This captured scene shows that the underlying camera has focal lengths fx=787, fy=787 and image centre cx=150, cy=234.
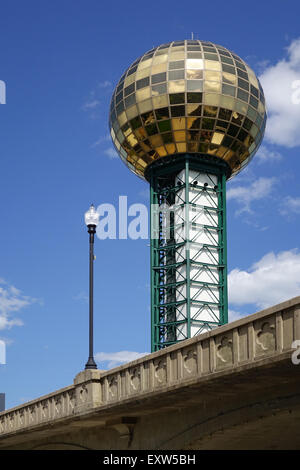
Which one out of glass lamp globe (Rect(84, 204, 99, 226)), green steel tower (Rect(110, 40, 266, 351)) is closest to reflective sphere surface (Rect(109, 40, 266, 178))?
green steel tower (Rect(110, 40, 266, 351))

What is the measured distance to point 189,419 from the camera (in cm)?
2662

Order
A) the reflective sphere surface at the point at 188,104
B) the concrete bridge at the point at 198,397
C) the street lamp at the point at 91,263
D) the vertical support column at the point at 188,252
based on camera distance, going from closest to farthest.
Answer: the concrete bridge at the point at 198,397 < the street lamp at the point at 91,263 < the vertical support column at the point at 188,252 < the reflective sphere surface at the point at 188,104

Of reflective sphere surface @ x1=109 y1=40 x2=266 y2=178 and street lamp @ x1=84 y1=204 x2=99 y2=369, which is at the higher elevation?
reflective sphere surface @ x1=109 y1=40 x2=266 y2=178

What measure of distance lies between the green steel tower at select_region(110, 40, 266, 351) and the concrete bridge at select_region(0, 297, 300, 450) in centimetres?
2207

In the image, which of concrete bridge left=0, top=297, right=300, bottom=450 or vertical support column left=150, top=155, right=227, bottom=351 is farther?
vertical support column left=150, top=155, right=227, bottom=351

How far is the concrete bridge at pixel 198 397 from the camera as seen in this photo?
1928 cm

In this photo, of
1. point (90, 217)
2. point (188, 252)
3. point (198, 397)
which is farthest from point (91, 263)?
point (188, 252)

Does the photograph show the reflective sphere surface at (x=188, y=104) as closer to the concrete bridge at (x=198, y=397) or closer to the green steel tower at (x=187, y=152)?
the green steel tower at (x=187, y=152)

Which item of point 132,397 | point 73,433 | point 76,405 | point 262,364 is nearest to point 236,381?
point 262,364

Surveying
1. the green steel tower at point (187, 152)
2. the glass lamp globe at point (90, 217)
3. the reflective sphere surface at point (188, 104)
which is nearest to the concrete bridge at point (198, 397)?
the glass lamp globe at point (90, 217)

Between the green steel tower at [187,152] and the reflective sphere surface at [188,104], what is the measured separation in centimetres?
7

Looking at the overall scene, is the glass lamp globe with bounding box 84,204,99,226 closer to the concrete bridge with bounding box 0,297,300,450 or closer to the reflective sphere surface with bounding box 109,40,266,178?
the concrete bridge with bounding box 0,297,300,450

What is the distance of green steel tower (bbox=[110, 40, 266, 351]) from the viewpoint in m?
56.6
